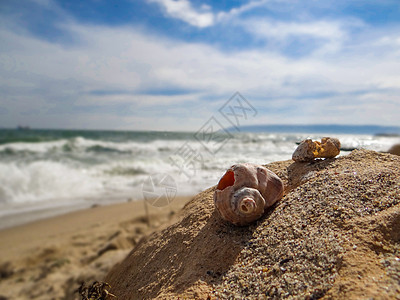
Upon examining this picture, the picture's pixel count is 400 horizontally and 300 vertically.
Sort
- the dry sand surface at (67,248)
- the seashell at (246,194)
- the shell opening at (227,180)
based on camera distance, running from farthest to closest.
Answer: the dry sand surface at (67,248)
the shell opening at (227,180)
the seashell at (246,194)

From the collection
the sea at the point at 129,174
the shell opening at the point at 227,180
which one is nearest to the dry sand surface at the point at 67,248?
the sea at the point at 129,174

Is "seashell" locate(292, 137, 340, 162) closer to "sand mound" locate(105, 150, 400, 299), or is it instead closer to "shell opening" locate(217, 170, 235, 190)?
"sand mound" locate(105, 150, 400, 299)

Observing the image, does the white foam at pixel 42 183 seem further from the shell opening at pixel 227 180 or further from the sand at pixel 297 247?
the shell opening at pixel 227 180

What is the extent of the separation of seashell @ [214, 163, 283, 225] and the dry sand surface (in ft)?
9.07

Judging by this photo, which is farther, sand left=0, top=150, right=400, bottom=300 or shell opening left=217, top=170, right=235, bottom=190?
shell opening left=217, top=170, right=235, bottom=190

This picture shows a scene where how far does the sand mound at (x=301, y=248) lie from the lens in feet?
4.69

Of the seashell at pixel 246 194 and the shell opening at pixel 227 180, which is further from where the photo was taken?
the shell opening at pixel 227 180

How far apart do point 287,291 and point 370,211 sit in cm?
76

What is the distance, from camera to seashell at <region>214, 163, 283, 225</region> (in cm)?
195

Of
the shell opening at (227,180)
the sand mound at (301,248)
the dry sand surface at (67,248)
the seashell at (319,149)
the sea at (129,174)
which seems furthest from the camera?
the sea at (129,174)

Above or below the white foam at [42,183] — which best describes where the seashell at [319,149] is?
above

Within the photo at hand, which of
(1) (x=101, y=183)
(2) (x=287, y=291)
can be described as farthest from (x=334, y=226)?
(1) (x=101, y=183)

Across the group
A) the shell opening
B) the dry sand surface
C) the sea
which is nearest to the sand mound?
the shell opening

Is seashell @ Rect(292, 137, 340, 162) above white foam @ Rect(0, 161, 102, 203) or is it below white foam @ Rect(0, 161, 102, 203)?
above
